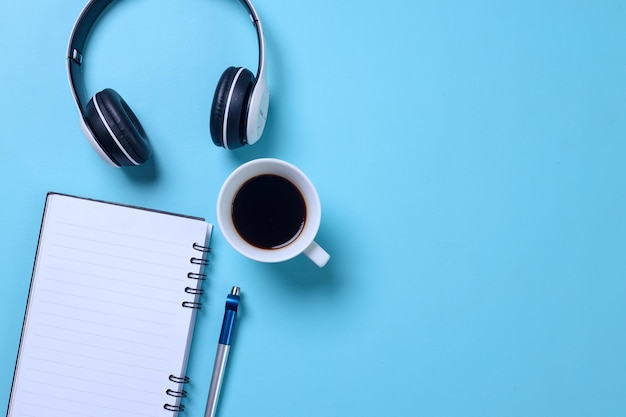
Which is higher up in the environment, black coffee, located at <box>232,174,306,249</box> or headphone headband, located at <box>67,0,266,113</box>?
headphone headband, located at <box>67,0,266,113</box>

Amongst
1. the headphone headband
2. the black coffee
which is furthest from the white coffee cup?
the headphone headband

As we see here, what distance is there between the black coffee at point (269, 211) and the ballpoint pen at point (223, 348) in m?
0.10

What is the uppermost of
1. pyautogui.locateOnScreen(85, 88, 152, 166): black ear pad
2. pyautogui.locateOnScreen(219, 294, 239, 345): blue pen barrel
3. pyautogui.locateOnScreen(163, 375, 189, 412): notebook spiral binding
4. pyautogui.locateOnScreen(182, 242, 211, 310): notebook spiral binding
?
pyautogui.locateOnScreen(85, 88, 152, 166): black ear pad

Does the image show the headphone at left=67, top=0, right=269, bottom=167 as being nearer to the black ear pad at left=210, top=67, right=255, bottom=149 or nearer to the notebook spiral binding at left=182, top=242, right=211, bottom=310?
the black ear pad at left=210, top=67, right=255, bottom=149

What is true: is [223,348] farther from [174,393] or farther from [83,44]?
[83,44]

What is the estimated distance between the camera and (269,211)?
681 millimetres

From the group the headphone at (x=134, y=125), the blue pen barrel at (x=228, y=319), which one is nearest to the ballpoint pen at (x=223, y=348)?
the blue pen barrel at (x=228, y=319)

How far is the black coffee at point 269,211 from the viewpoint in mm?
668

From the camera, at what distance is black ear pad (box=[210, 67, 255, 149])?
2.14ft

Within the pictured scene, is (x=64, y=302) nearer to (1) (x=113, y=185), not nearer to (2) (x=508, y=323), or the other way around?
(1) (x=113, y=185)

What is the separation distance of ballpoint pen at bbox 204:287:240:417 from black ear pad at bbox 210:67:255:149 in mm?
205

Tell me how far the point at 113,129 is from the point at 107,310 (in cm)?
24

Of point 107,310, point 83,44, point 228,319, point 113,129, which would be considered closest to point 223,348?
point 228,319

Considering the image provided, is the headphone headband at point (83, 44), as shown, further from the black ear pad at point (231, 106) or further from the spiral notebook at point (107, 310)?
the spiral notebook at point (107, 310)
